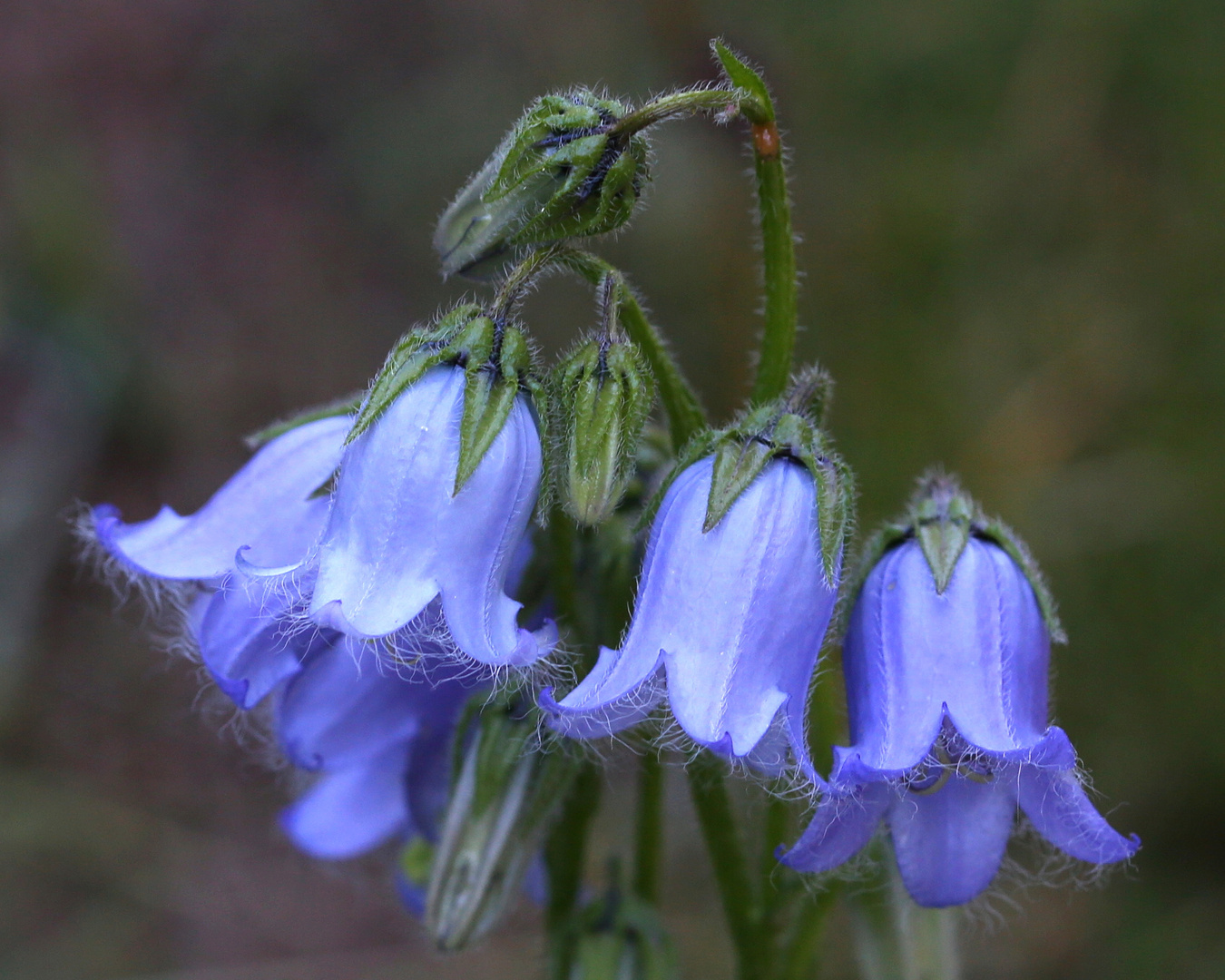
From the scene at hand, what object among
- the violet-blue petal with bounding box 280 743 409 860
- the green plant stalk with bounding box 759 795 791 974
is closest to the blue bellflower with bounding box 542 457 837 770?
the green plant stalk with bounding box 759 795 791 974

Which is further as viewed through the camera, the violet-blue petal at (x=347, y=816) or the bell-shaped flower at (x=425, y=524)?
the violet-blue petal at (x=347, y=816)

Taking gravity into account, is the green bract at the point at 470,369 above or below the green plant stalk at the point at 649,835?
above

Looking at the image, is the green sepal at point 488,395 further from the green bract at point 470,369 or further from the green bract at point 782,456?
the green bract at point 782,456

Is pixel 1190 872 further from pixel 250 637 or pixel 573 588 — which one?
pixel 250 637

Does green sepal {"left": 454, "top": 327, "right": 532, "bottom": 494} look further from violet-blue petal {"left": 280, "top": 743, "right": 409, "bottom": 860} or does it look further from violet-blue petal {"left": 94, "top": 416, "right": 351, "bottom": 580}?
violet-blue petal {"left": 280, "top": 743, "right": 409, "bottom": 860}

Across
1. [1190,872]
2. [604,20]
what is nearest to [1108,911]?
[1190,872]

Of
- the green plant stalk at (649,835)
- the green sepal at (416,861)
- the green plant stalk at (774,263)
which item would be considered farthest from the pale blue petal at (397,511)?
the green sepal at (416,861)

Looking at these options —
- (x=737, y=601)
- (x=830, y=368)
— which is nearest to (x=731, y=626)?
(x=737, y=601)
